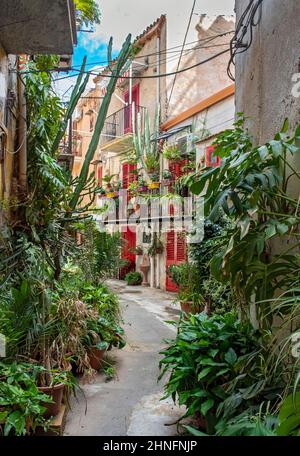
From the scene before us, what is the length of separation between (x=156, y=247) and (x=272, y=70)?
29.7ft

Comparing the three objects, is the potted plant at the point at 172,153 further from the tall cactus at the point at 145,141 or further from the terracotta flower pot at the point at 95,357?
the terracotta flower pot at the point at 95,357

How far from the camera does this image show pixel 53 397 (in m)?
2.88

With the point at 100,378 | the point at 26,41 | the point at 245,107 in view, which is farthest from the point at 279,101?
the point at 100,378

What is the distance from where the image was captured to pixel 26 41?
3389mm

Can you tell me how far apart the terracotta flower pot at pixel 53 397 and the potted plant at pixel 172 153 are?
8.16 metres

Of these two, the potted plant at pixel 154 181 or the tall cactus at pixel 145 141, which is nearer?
the potted plant at pixel 154 181

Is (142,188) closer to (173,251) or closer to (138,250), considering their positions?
(138,250)

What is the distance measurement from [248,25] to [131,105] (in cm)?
1017

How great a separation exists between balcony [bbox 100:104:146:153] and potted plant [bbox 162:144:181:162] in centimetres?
238

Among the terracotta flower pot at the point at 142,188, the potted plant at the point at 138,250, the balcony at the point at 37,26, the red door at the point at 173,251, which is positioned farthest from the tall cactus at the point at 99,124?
the potted plant at the point at 138,250

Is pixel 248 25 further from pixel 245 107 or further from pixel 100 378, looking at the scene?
pixel 100 378

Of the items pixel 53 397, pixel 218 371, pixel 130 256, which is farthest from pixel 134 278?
pixel 218 371

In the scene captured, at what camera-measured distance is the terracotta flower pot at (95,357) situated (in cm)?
422

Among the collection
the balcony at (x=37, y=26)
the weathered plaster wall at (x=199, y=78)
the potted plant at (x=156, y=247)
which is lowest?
the potted plant at (x=156, y=247)
